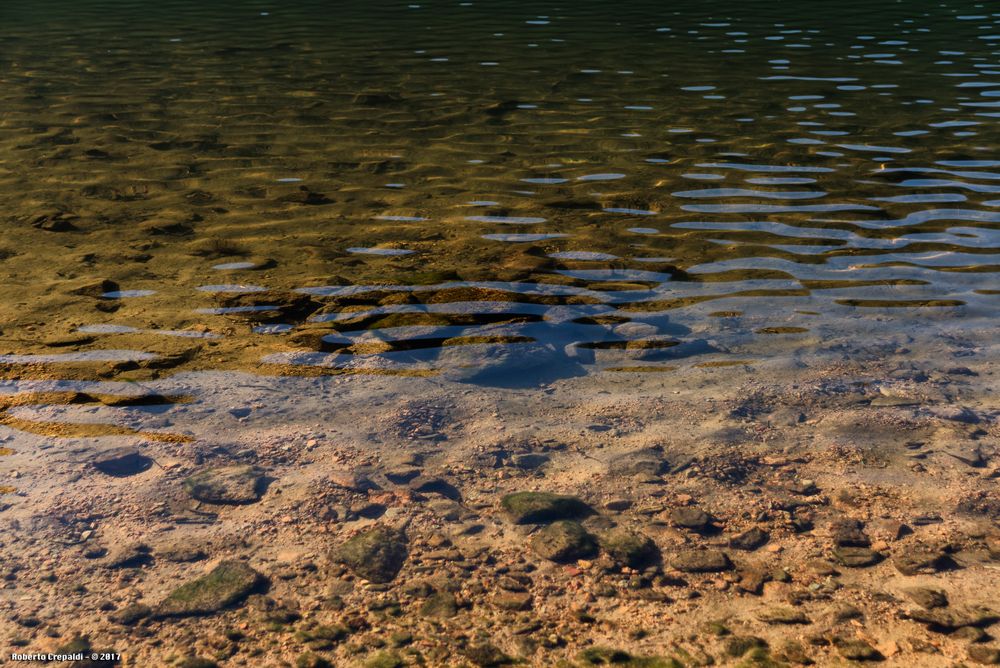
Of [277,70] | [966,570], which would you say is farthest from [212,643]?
[277,70]

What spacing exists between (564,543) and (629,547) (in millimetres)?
321

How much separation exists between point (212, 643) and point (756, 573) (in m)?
2.48

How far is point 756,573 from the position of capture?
4176mm

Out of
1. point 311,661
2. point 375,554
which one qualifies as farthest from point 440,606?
point 311,661

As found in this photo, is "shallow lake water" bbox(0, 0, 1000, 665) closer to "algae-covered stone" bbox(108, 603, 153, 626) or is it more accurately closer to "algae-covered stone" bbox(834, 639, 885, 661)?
"algae-covered stone" bbox(108, 603, 153, 626)

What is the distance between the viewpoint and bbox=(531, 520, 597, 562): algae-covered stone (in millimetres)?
4359

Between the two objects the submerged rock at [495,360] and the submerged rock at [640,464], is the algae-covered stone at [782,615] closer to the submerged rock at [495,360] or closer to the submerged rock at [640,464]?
the submerged rock at [640,464]

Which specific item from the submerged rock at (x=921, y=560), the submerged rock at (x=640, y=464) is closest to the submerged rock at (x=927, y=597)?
the submerged rock at (x=921, y=560)

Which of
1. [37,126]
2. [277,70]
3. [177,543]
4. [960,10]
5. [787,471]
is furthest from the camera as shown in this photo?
[960,10]

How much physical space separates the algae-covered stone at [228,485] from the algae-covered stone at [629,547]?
1908mm

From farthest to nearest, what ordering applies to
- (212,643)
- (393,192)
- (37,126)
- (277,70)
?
(277,70)
(37,126)
(393,192)
(212,643)

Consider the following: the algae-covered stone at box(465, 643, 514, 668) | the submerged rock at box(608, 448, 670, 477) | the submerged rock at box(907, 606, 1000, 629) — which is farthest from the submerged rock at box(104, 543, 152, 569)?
the submerged rock at box(907, 606, 1000, 629)

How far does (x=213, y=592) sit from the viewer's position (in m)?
4.09

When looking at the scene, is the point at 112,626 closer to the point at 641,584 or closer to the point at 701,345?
the point at 641,584
